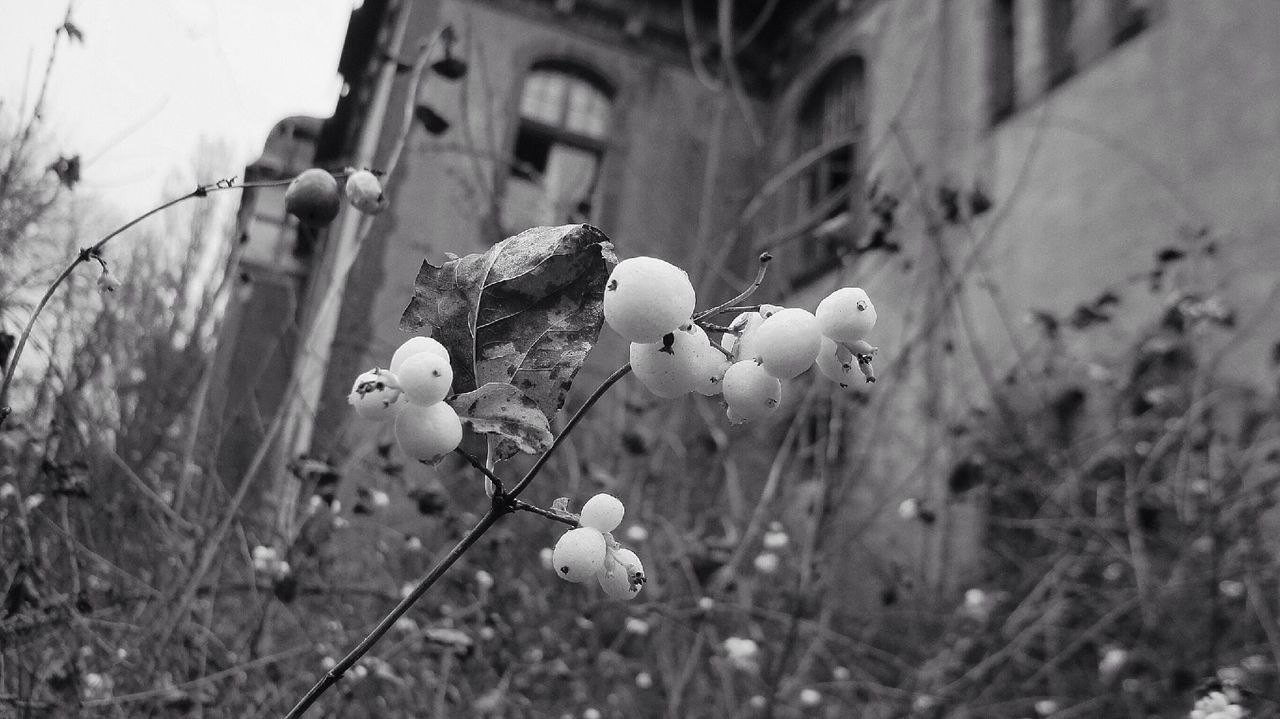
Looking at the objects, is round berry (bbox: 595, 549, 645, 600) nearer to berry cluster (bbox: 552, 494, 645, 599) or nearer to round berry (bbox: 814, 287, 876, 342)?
berry cluster (bbox: 552, 494, 645, 599)

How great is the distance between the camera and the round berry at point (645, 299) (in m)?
0.53

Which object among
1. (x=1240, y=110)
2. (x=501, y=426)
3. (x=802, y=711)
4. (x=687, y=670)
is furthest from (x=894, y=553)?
(x=501, y=426)

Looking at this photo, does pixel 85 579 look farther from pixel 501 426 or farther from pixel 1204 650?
pixel 1204 650

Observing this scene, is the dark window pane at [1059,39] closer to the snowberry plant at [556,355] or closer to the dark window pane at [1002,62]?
the dark window pane at [1002,62]

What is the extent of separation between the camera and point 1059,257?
17.8 feet

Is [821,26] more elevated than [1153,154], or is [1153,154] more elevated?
[821,26]

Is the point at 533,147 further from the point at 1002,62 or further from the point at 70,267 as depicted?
the point at 70,267

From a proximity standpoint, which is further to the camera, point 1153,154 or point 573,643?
point 1153,154

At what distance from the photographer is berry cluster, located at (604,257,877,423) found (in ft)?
1.76

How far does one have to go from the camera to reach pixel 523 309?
604 millimetres

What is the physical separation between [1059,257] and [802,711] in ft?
10.6

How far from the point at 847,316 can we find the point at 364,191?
0.58 m

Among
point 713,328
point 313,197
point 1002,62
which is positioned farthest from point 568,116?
point 713,328

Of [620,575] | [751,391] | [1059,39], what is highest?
[1059,39]
